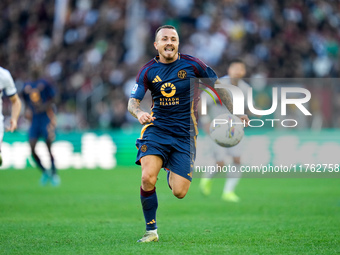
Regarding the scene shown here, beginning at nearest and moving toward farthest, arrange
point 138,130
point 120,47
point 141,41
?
1. point 138,130
2. point 141,41
3. point 120,47

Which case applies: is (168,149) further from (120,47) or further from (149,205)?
(120,47)

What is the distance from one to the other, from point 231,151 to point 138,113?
5551 mm

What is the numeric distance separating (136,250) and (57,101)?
16.0 metres

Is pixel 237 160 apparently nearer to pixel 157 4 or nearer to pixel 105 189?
pixel 105 189

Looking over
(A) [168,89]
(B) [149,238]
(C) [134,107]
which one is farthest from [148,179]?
(A) [168,89]

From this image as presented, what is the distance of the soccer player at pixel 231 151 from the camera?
39.3ft

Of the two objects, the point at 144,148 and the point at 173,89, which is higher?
the point at 173,89

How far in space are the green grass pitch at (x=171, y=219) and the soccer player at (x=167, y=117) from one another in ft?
2.02

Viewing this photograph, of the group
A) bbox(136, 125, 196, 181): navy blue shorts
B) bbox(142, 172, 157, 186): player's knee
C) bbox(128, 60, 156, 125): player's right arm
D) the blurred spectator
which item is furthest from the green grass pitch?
the blurred spectator

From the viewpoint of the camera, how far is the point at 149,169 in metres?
7.47

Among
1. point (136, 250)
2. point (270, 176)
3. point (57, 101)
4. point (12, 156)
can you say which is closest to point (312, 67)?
point (270, 176)

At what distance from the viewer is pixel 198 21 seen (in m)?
24.5

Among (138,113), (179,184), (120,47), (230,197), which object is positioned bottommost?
(230,197)

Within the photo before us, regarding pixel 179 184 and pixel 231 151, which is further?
pixel 231 151
